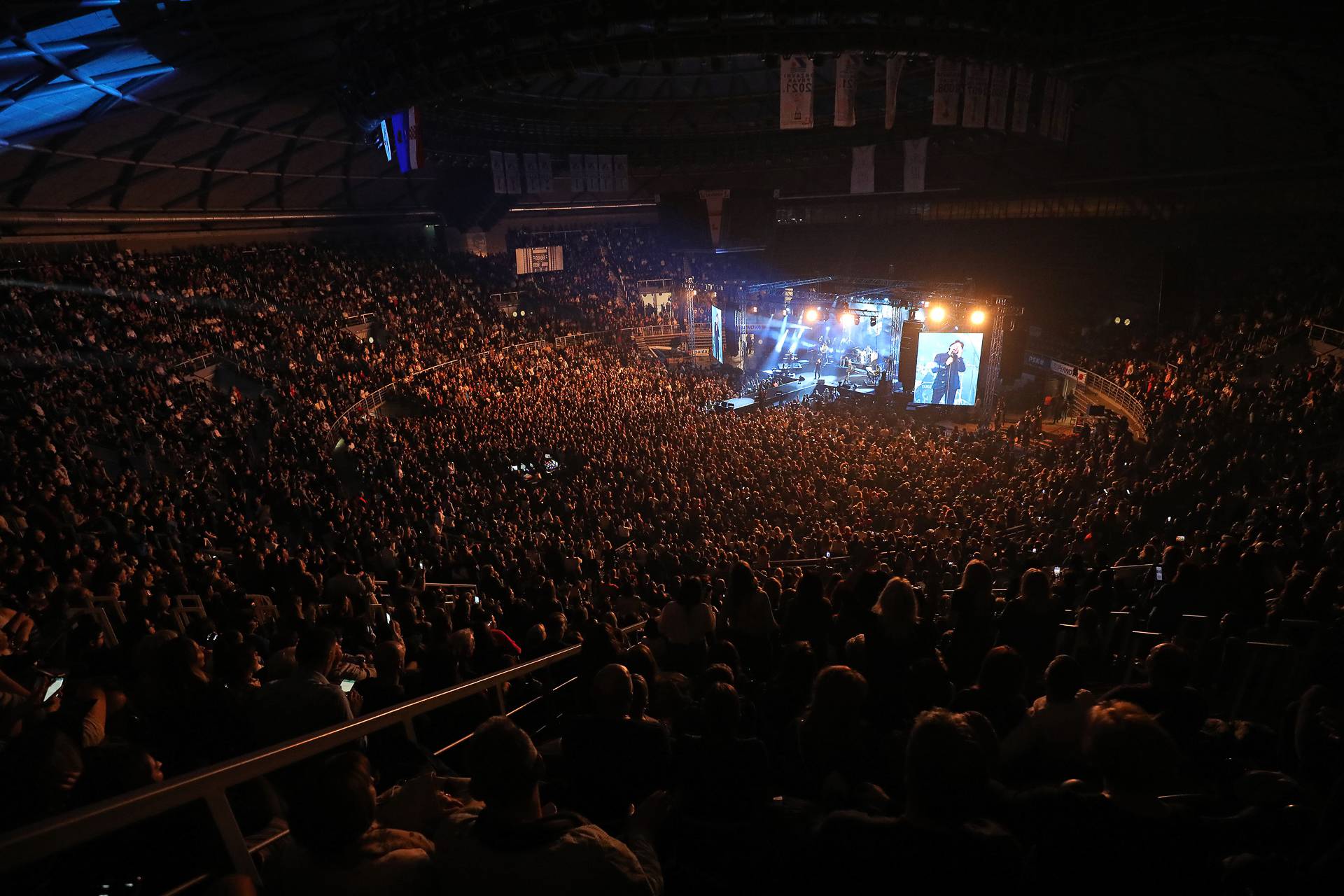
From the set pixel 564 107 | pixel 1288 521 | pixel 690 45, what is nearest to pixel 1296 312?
pixel 1288 521

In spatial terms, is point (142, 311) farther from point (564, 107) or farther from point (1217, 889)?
point (1217, 889)

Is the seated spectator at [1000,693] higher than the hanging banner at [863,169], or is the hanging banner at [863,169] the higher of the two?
the hanging banner at [863,169]

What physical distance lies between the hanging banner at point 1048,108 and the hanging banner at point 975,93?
2.13 metres

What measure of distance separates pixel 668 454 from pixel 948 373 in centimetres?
1472

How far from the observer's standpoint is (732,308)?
3712 centimetres

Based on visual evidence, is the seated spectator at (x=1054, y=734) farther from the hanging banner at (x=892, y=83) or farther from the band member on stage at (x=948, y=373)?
the band member on stage at (x=948, y=373)

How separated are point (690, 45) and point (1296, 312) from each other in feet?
56.2

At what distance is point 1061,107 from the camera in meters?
17.1

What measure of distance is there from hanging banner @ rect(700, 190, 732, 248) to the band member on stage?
61.7ft

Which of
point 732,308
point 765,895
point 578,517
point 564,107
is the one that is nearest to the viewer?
point 765,895

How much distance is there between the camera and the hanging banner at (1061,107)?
55.6 ft

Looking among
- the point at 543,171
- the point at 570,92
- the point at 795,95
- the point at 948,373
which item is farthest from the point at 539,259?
the point at 795,95

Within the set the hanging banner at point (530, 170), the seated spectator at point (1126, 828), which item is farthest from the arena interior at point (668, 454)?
the hanging banner at point (530, 170)

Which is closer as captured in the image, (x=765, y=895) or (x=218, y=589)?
(x=765, y=895)
